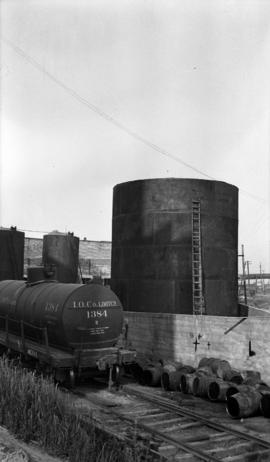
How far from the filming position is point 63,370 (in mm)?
12031

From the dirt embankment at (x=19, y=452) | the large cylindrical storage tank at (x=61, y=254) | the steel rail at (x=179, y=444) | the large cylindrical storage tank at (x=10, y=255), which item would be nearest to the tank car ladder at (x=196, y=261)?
the steel rail at (x=179, y=444)

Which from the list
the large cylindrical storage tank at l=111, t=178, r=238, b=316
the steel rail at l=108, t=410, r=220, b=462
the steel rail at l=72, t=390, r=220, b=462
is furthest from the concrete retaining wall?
the steel rail at l=108, t=410, r=220, b=462

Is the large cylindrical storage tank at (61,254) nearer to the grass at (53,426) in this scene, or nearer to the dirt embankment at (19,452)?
the grass at (53,426)

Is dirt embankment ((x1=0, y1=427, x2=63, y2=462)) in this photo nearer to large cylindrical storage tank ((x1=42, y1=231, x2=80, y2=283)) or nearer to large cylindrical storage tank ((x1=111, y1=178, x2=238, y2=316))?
large cylindrical storage tank ((x1=111, y1=178, x2=238, y2=316))

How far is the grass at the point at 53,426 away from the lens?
21.6ft

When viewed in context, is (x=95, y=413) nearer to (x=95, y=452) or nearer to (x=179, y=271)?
(x=95, y=452)

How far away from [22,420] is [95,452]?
182 cm

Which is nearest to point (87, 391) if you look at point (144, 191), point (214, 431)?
point (214, 431)

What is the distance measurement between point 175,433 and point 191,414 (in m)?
1.23

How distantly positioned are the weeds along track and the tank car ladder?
671cm

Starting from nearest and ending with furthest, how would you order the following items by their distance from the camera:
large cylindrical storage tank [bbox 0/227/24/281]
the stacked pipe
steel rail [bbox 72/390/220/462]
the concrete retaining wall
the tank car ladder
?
steel rail [bbox 72/390/220/462] → the stacked pipe → the concrete retaining wall → the tank car ladder → large cylindrical storage tank [bbox 0/227/24/281]

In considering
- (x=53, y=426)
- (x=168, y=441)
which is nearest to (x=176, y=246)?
(x=168, y=441)

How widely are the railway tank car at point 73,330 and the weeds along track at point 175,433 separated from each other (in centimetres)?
110

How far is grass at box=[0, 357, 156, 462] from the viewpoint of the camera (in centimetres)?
659
